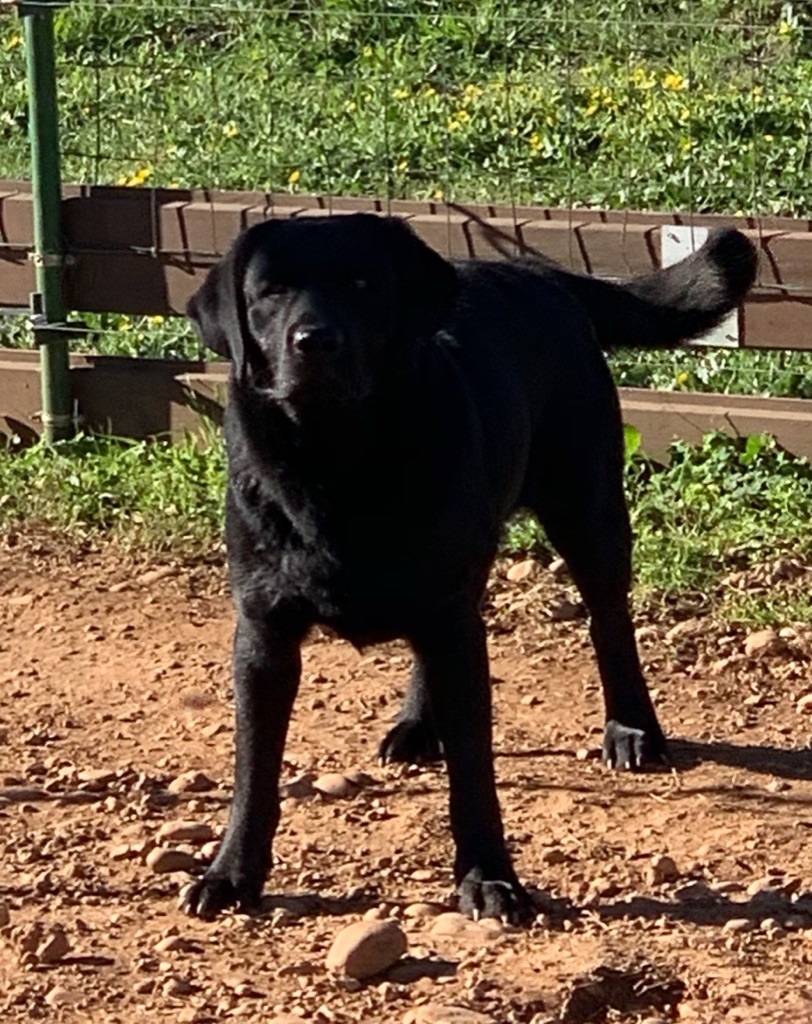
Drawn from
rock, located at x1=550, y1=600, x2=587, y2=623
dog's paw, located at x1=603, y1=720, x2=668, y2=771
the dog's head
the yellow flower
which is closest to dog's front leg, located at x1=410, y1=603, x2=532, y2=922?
the dog's head

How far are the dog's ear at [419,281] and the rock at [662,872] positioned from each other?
1.14m

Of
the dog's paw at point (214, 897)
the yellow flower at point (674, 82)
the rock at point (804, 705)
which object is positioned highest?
the yellow flower at point (674, 82)

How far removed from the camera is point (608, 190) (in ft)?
29.8

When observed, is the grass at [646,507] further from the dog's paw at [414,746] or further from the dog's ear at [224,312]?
the dog's ear at [224,312]

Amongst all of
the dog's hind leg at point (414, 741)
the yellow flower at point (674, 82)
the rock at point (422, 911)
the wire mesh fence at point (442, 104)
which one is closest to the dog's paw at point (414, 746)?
the dog's hind leg at point (414, 741)

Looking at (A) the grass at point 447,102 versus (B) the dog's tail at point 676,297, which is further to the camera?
(A) the grass at point 447,102

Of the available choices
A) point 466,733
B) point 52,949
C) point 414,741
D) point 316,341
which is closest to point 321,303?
point 316,341

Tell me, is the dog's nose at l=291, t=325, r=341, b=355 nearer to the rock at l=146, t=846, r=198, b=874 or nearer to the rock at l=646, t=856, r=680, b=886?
the rock at l=146, t=846, r=198, b=874

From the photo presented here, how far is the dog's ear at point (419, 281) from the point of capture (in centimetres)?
422

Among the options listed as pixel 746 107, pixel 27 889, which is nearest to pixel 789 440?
pixel 27 889

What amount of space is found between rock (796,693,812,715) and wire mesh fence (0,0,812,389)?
9.55ft

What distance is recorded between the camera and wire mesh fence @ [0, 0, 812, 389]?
9.20 meters

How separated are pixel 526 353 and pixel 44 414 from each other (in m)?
2.83

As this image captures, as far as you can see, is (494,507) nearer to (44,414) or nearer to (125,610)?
(125,610)
